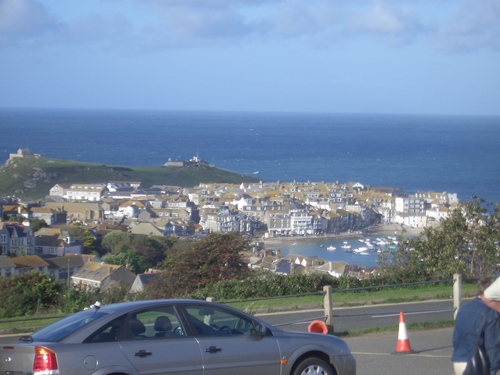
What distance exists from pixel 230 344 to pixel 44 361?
1.76 m

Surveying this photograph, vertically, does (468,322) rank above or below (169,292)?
above

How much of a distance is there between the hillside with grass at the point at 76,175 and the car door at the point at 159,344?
232ft

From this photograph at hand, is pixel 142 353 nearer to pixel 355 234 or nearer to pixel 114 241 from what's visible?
pixel 114 241

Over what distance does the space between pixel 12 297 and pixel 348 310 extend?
725cm

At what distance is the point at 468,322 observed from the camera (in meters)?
5.54

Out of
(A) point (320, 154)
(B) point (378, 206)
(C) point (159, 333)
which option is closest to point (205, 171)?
(B) point (378, 206)

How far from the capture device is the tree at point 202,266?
61.1 ft

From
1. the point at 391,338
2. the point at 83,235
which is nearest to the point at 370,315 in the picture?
the point at 391,338

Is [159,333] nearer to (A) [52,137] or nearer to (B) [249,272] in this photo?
(B) [249,272]

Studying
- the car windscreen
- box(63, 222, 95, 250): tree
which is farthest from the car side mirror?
box(63, 222, 95, 250): tree

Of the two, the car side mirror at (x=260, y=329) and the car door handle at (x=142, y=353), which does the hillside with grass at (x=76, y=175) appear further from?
the car door handle at (x=142, y=353)

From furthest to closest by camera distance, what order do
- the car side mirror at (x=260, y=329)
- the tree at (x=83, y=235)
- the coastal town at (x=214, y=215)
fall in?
the tree at (x=83, y=235) < the coastal town at (x=214, y=215) < the car side mirror at (x=260, y=329)

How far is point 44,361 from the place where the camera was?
251 inches

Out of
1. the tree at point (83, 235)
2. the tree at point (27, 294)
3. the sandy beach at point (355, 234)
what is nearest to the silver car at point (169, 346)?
the tree at point (27, 294)
